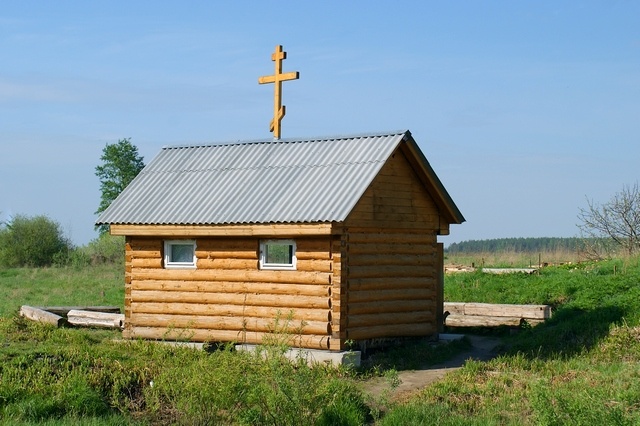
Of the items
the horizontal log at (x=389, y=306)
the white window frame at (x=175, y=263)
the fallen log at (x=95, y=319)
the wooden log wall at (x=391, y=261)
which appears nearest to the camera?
the wooden log wall at (x=391, y=261)

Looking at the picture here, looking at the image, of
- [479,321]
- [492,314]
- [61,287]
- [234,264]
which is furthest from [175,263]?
[61,287]

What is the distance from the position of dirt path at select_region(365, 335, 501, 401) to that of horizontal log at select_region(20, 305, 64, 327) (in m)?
10.5

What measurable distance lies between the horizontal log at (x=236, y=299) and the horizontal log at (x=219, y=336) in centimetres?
66

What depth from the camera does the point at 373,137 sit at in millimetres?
21391

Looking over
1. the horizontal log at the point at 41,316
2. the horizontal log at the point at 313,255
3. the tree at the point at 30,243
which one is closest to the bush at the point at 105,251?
the tree at the point at 30,243

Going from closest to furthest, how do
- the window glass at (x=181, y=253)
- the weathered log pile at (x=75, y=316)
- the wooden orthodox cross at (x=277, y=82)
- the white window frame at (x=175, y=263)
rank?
the white window frame at (x=175, y=263) < the window glass at (x=181, y=253) < the wooden orthodox cross at (x=277, y=82) < the weathered log pile at (x=75, y=316)

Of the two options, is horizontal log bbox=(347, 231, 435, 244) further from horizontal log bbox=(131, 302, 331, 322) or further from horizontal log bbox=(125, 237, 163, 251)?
horizontal log bbox=(125, 237, 163, 251)

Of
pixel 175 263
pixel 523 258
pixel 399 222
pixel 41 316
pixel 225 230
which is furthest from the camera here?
pixel 523 258

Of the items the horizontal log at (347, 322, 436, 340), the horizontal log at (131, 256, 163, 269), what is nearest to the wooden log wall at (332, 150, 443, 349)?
the horizontal log at (347, 322, 436, 340)

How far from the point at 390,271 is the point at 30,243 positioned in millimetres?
44717

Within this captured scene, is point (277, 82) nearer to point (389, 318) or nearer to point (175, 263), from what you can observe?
point (175, 263)

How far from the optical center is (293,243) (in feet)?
65.1

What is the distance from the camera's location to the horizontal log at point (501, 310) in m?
23.9

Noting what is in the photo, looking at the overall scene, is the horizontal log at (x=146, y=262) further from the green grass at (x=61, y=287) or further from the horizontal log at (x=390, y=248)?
the green grass at (x=61, y=287)
